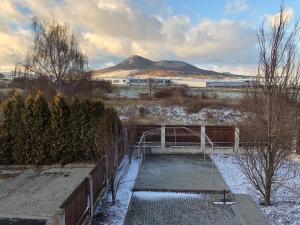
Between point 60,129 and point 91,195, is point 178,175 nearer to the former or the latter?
point 60,129

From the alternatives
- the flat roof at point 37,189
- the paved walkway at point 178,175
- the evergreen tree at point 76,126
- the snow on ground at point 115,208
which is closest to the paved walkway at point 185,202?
the paved walkway at point 178,175

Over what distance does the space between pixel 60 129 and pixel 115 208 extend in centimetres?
448

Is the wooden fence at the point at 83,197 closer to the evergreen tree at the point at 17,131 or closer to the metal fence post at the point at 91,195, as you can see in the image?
the metal fence post at the point at 91,195

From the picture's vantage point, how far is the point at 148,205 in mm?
9727

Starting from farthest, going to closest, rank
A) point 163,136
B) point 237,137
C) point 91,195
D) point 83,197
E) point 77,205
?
point 163,136 < point 237,137 < point 91,195 < point 83,197 < point 77,205

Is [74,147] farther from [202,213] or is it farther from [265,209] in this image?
[265,209]

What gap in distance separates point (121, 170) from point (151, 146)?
4.66 metres

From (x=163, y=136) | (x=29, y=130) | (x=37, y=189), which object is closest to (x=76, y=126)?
(x=29, y=130)

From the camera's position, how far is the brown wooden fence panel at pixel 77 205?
671 centimetres

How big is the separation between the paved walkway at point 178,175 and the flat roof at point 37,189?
215 cm

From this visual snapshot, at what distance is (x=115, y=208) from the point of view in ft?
31.0

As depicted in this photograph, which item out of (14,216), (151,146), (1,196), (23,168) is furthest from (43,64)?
(14,216)

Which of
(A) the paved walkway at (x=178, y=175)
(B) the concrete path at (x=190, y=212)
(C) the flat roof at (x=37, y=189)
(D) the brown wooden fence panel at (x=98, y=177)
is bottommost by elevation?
(B) the concrete path at (x=190, y=212)

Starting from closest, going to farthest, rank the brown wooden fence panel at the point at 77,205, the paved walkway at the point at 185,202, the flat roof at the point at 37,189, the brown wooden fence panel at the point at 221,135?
1. the brown wooden fence panel at the point at 77,205
2. the flat roof at the point at 37,189
3. the paved walkway at the point at 185,202
4. the brown wooden fence panel at the point at 221,135
